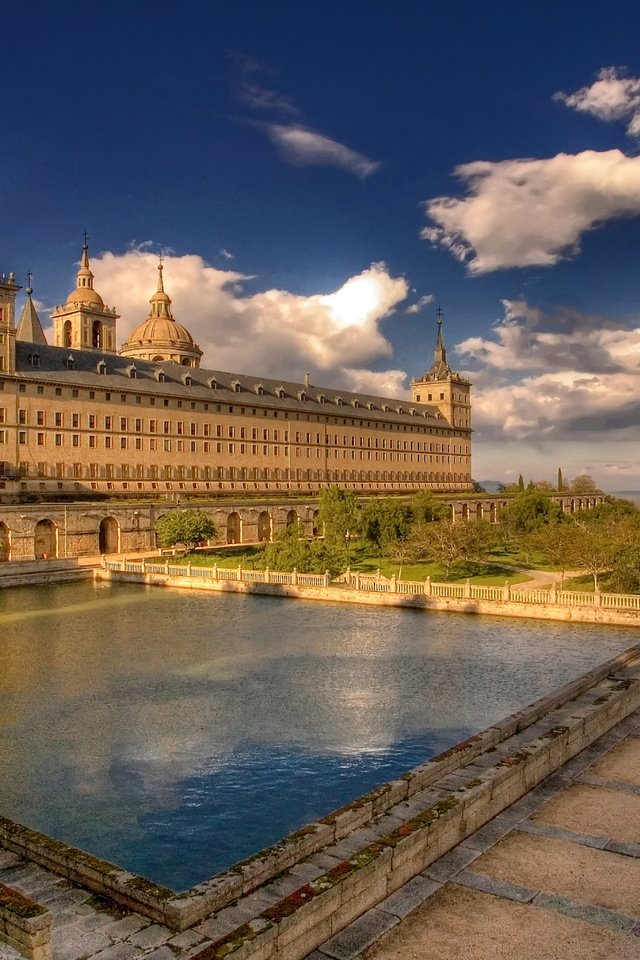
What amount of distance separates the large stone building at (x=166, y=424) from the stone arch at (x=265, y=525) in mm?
8511

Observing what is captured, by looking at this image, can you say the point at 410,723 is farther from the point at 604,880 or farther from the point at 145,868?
the point at 604,880

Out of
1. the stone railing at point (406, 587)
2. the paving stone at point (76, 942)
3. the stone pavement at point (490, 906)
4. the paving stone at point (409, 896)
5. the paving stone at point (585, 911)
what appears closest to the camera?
the paving stone at point (76, 942)

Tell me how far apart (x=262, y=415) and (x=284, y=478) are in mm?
8521

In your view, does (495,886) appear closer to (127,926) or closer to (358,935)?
(358,935)

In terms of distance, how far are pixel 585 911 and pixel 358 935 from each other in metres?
3.14

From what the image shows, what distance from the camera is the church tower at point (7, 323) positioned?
228 feet

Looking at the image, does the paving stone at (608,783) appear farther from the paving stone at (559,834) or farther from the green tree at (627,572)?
the green tree at (627,572)

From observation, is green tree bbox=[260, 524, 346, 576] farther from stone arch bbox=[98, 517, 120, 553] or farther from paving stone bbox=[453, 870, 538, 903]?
paving stone bbox=[453, 870, 538, 903]

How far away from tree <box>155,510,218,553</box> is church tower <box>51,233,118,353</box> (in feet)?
141

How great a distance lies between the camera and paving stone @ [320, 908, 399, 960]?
9.92m

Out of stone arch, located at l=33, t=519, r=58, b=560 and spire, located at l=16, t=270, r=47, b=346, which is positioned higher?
spire, located at l=16, t=270, r=47, b=346

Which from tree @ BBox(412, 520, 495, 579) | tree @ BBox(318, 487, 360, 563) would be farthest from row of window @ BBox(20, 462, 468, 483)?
tree @ BBox(412, 520, 495, 579)

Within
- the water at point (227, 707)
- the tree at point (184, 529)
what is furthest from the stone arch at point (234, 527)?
the water at point (227, 707)

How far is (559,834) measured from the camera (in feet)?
43.4
